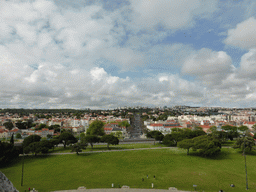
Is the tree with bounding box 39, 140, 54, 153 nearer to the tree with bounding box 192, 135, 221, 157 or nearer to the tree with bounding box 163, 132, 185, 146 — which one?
the tree with bounding box 163, 132, 185, 146

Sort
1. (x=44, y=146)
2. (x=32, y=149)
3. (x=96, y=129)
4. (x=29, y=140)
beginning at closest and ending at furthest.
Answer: (x=32, y=149) < (x=44, y=146) < (x=29, y=140) < (x=96, y=129)

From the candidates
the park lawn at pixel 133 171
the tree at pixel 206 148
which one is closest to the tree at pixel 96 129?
the park lawn at pixel 133 171

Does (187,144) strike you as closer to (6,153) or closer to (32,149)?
(32,149)

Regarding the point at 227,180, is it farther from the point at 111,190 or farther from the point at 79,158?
the point at 79,158

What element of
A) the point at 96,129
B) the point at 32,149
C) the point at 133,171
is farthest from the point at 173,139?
the point at 32,149

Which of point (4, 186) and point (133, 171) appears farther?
point (133, 171)

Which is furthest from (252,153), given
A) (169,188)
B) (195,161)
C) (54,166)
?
(54,166)

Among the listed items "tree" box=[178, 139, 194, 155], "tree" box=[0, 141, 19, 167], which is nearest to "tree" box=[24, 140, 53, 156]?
"tree" box=[0, 141, 19, 167]

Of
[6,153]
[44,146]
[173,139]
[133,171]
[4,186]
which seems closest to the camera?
[4,186]

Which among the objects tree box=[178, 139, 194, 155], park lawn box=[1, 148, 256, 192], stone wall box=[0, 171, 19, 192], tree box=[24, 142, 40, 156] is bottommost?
park lawn box=[1, 148, 256, 192]
